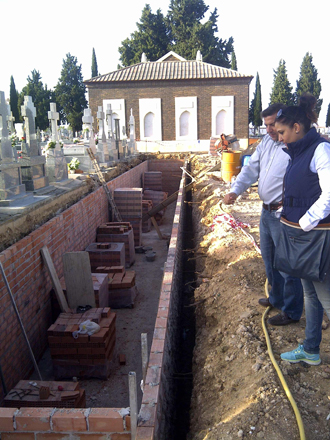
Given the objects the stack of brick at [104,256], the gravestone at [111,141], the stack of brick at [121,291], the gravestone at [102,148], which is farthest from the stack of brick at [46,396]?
the gravestone at [111,141]

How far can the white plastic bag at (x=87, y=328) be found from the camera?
4511 mm

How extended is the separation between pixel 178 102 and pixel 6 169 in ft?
81.5

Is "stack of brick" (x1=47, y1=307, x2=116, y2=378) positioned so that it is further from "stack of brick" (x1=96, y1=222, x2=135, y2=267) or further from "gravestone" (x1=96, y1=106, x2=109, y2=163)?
"gravestone" (x1=96, y1=106, x2=109, y2=163)

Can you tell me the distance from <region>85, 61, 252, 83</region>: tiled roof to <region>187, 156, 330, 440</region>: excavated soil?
25137 mm

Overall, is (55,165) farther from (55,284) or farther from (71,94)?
(71,94)

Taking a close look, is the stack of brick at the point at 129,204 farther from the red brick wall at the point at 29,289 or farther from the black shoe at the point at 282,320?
the black shoe at the point at 282,320

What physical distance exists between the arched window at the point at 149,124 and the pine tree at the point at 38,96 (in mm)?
14116

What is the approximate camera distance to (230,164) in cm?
1165

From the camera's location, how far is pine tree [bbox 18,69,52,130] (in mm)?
39500

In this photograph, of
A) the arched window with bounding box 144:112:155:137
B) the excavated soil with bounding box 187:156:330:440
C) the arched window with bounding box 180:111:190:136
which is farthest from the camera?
the arched window with bounding box 144:112:155:137

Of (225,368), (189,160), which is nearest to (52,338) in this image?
(225,368)

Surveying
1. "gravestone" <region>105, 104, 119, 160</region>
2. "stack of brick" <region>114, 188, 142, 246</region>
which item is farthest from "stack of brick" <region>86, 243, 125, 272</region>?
"gravestone" <region>105, 104, 119, 160</region>

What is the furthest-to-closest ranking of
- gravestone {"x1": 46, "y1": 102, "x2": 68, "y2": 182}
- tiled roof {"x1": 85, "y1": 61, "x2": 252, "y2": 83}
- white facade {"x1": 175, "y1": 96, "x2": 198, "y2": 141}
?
white facade {"x1": 175, "y1": 96, "x2": 198, "y2": 141}, tiled roof {"x1": 85, "y1": 61, "x2": 252, "y2": 83}, gravestone {"x1": 46, "y1": 102, "x2": 68, "y2": 182}

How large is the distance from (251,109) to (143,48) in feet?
41.4
